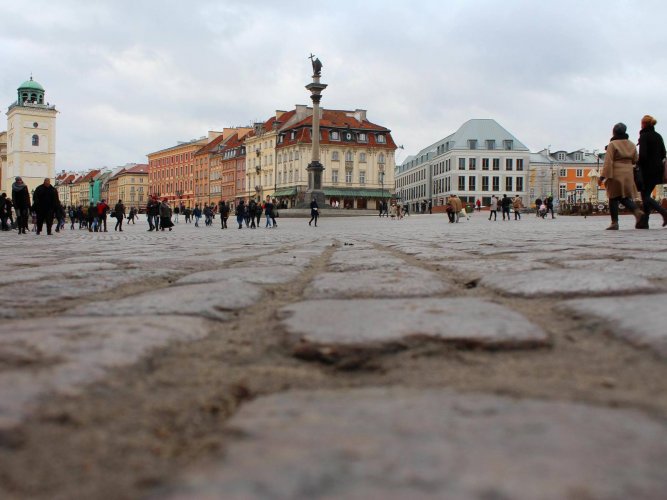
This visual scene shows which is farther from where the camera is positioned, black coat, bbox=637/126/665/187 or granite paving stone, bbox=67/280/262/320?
black coat, bbox=637/126/665/187

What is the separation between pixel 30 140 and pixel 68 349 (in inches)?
3731

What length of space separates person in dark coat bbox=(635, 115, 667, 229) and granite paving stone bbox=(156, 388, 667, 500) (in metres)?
9.99

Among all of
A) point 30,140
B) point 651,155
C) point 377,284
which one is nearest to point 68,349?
point 377,284

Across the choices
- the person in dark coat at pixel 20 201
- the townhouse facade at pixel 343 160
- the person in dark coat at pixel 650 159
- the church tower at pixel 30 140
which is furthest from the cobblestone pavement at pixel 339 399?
the church tower at pixel 30 140

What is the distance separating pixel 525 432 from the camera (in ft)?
3.00

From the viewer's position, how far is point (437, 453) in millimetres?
835

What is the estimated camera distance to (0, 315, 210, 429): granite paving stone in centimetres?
111

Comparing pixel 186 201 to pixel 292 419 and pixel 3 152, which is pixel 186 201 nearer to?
pixel 3 152

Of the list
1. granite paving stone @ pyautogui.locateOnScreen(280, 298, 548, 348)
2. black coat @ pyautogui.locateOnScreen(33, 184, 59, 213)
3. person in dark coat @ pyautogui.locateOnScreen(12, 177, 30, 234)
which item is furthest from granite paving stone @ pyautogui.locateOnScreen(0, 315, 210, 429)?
person in dark coat @ pyautogui.locateOnScreen(12, 177, 30, 234)

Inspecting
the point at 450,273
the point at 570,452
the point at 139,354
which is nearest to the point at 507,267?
the point at 450,273

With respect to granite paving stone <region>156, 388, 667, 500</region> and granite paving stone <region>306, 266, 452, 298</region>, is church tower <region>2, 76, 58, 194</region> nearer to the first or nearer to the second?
granite paving stone <region>306, 266, 452, 298</region>

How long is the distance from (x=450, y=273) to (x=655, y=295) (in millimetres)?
1472

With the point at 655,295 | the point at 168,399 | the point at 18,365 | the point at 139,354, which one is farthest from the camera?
the point at 655,295

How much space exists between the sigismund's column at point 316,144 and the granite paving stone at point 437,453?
146 feet
